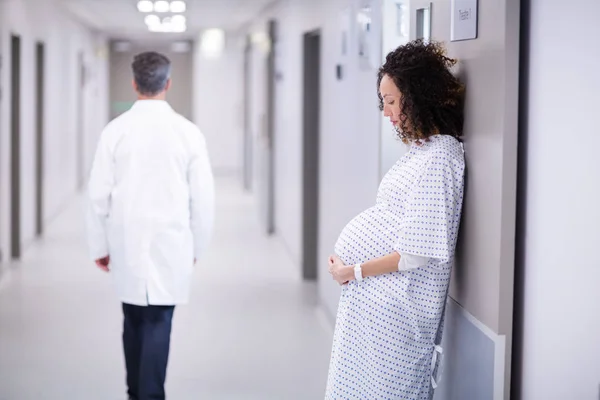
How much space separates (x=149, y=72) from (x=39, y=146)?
20.3ft

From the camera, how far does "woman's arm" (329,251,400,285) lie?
2.61 m

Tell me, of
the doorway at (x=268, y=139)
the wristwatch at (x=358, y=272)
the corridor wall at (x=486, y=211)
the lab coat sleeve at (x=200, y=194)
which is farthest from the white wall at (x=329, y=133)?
the wristwatch at (x=358, y=272)

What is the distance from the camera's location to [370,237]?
270cm

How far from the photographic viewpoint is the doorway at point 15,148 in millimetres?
8086

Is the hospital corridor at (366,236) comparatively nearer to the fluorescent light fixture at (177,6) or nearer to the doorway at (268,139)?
the fluorescent light fixture at (177,6)

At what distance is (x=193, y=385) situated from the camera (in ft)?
14.7

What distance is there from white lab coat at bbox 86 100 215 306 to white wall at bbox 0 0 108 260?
3954 millimetres

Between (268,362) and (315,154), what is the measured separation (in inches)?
115

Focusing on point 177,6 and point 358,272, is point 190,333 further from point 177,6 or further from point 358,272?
point 177,6

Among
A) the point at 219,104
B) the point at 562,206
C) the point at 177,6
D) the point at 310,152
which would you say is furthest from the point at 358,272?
the point at 219,104

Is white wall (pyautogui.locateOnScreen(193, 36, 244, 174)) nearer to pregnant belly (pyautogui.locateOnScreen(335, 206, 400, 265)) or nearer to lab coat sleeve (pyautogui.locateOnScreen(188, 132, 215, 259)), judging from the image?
lab coat sleeve (pyautogui.locateOnScreen(188, 132, 215, 259))

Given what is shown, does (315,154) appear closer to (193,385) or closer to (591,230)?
(193,385)

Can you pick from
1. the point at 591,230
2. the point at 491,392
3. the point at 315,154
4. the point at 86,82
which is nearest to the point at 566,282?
the point at 591,230

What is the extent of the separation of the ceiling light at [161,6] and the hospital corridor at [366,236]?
1.55 meters
